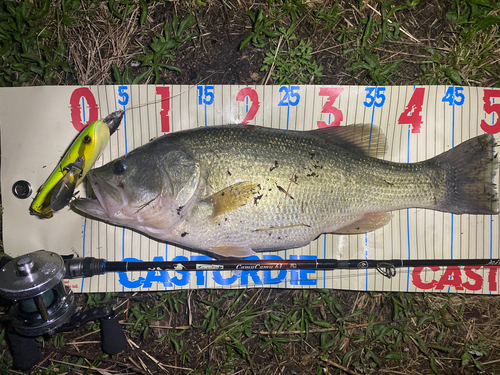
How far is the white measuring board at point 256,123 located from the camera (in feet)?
8.29

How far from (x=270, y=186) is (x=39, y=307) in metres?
1.68

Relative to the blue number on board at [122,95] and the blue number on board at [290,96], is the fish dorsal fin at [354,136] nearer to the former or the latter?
the blue number on board at [290,96]

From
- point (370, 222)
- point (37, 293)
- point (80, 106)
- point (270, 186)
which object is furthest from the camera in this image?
point (80, 106)

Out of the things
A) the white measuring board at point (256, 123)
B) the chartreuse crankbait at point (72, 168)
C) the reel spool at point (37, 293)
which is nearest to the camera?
the reel spool at point (37, 293)

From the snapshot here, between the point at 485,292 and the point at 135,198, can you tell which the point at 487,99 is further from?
the point at 135,198

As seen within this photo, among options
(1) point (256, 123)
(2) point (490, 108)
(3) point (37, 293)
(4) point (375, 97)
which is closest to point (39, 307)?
(3) point (37, 293)

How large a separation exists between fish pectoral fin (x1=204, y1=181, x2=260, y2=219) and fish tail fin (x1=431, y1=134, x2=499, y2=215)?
1483 mm

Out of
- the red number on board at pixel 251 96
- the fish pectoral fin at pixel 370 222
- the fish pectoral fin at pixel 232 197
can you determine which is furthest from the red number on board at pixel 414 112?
the fish pectoral fin at pixel 232 197

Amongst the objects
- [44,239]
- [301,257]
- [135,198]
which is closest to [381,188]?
[301,257]

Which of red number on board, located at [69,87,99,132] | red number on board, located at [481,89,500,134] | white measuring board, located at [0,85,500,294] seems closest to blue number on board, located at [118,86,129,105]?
white measuring board, located at [0,85,500,294]

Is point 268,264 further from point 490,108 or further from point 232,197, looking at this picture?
point 490,108

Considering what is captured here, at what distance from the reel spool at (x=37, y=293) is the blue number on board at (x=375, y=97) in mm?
2597

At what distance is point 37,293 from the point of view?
1.90 meters

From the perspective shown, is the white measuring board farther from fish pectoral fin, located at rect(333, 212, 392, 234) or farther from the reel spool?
the reel spool
